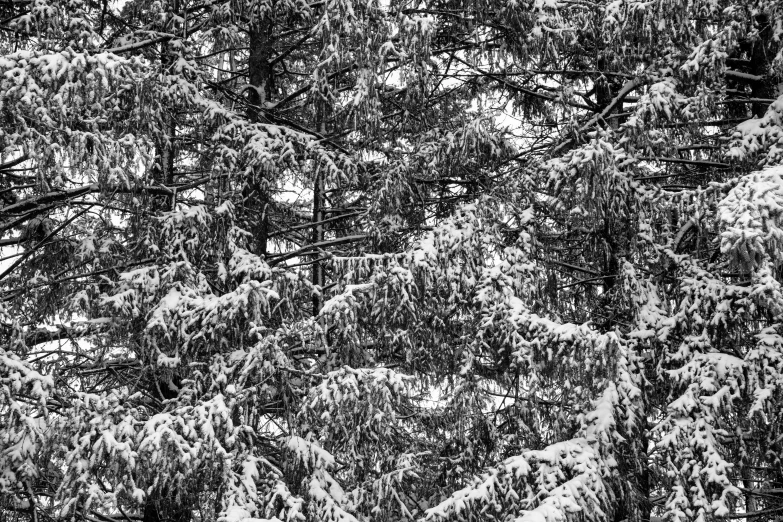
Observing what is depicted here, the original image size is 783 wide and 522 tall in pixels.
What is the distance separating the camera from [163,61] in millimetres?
8219

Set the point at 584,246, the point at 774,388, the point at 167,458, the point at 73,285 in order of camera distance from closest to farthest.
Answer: the point at 167,458, the point at 774,388, the point at 73,285, the point at 584,246

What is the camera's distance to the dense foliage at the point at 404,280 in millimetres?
6180

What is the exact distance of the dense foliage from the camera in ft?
20.3

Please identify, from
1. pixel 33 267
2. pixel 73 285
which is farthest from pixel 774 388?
pixel 33 267

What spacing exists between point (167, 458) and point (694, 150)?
6175 millimetres

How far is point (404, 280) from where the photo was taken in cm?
696

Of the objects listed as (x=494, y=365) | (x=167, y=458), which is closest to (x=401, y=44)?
(x=494, y=365)

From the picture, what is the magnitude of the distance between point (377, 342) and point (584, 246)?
2.75 metres

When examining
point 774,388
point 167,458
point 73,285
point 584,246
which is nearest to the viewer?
point 167,458

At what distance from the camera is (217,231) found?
7.53 metres

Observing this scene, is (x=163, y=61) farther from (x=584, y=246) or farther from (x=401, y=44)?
(x=584, y=246)

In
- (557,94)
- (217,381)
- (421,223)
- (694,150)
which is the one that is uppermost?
(557,94)

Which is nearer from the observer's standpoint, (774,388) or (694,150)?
(774,388)

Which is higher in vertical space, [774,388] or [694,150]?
[694,150]
